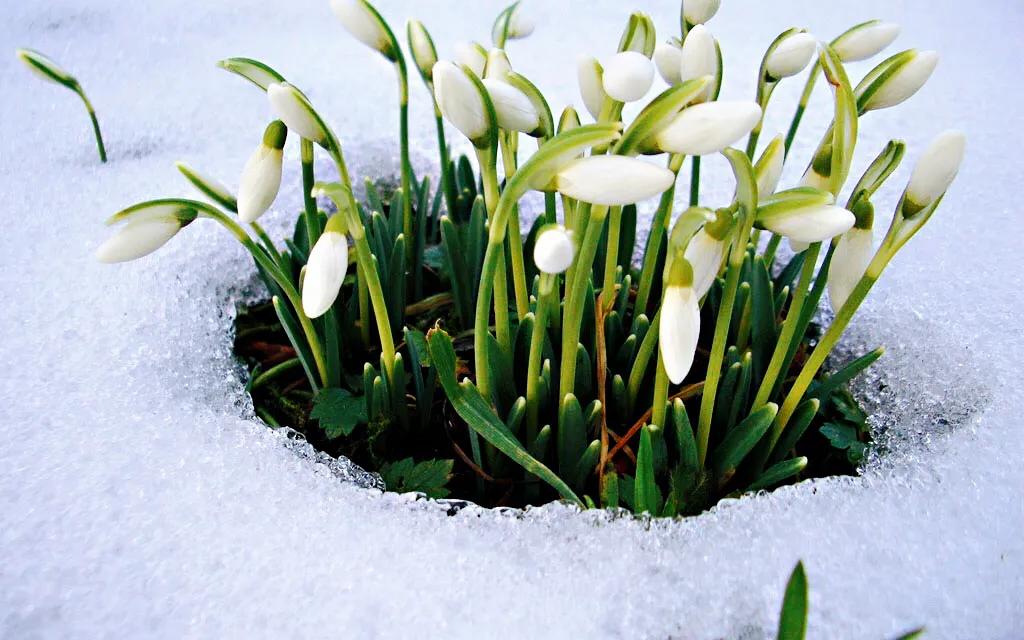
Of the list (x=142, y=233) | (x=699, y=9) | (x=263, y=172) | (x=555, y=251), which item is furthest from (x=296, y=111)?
(x=699, y=9)

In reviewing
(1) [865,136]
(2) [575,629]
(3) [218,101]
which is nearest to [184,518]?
(2) [575,629]

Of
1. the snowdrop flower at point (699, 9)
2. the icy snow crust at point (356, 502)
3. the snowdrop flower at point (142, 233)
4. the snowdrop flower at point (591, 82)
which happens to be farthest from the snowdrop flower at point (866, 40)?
the snowdrop flower at point (142, 233)

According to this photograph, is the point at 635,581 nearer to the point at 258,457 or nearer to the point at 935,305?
the point at 258,457

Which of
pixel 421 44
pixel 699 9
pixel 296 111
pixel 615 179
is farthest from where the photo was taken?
pixel 421 44

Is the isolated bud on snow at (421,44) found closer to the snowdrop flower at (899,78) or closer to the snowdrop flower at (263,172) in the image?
the snowdrop flower at (263,172)

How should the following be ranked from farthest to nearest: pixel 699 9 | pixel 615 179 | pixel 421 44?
pixel 421 44 → pixel 699 9 → pixel 615 179

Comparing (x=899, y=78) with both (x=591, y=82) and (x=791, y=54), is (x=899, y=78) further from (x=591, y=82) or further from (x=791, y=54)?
(x=591, y=82)
